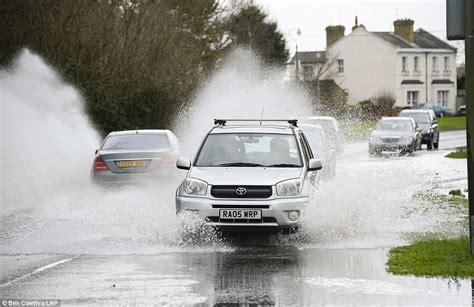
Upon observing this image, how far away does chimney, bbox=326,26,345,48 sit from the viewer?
115812 mm

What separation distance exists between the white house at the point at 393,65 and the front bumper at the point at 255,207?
94110 mm

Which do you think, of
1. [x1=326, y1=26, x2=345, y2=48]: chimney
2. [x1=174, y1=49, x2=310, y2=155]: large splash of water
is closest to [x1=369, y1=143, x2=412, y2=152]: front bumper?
[x1=174, y1=49, x2=310, y2=155]: large splash of water

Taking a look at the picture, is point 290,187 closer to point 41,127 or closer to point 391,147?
point 41,127

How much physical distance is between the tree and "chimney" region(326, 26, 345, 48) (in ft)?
95.4

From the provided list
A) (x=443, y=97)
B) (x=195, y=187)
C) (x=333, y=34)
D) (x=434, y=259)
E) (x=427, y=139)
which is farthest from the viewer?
(x=443, y=97)

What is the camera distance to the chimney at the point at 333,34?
11581cm

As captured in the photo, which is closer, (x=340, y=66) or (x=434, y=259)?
(x=434, y=259)

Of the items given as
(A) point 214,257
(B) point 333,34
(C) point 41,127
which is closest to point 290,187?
(A) point 214,257

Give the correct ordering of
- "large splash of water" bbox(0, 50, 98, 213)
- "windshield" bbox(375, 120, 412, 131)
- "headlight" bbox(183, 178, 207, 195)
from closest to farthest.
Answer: "headlight" bbox(183, 178, 207, 195) < "large splash of water" bbox(0, 50, 98, 213) < "windshield" bbox(375, 120, 412, 131)

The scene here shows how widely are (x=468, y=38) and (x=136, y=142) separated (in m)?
12.6

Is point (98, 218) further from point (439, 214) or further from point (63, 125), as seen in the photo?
point (63, 125)

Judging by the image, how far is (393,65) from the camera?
111m

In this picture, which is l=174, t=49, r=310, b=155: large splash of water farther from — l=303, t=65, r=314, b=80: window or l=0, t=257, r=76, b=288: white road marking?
l=303, t=65, r=314, b=80: window

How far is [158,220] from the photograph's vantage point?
53.3ft
